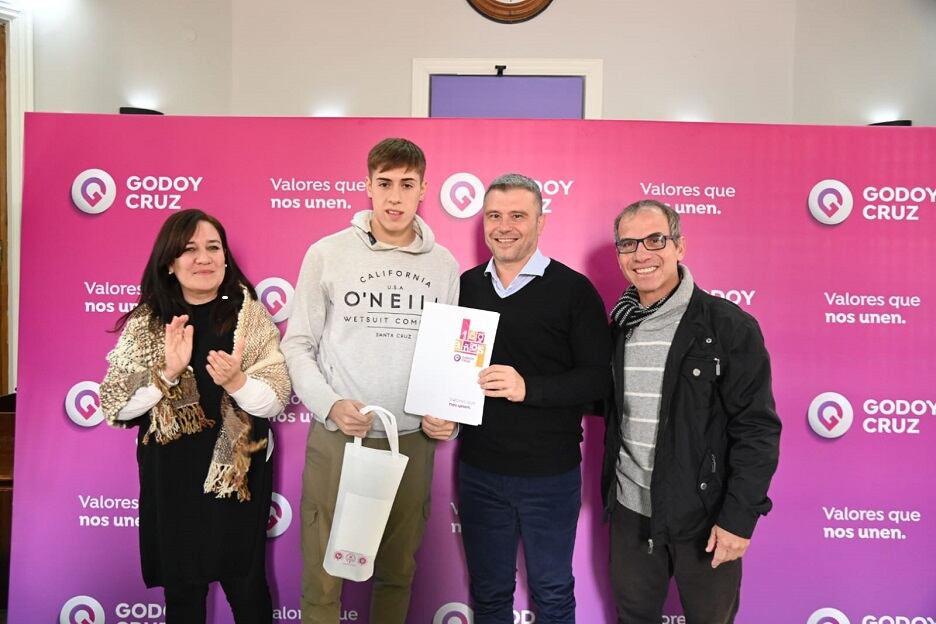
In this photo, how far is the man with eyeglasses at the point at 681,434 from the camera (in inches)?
62.9

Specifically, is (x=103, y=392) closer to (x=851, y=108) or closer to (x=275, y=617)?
(x=275, y=617)

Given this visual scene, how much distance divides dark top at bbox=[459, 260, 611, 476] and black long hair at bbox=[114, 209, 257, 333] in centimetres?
86

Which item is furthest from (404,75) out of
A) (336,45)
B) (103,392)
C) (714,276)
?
(103,392)

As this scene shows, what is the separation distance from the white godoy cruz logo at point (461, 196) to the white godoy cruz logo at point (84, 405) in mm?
1548

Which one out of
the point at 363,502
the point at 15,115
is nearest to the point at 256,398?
the point at 363,502

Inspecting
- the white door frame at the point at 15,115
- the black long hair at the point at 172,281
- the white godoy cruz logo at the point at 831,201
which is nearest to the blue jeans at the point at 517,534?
the black long hair at the point at 172,281

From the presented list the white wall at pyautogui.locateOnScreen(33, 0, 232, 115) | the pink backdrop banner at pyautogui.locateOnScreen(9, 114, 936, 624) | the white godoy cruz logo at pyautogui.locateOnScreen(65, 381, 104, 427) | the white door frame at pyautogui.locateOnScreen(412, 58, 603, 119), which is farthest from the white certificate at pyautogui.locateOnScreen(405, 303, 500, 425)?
the white wall at pyautogui.locateOnScreen(33, 0, 232, 115)

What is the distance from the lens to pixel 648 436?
5.65 feet

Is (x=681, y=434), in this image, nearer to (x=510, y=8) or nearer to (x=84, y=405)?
(x=84, y=405)

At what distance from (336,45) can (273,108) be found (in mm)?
748

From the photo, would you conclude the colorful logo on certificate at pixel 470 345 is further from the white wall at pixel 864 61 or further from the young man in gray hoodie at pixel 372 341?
the white wall at pixel 864 61

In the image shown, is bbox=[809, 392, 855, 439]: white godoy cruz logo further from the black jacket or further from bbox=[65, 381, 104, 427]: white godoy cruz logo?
bbox=[65, 381, 104, 427]: white godoy cruz logo

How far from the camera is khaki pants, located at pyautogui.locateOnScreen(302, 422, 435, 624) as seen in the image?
1882 millimetres

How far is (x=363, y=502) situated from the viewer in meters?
1.71
